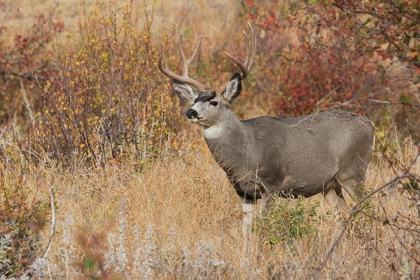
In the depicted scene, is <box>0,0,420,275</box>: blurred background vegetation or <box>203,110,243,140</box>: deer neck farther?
<box>203,110,243,140</box>: deer neck

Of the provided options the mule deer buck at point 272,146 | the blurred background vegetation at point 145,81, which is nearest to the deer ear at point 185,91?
the mule deer buck at point 272,146

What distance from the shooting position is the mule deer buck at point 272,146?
22.5ft

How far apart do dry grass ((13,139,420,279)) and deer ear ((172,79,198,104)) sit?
2.02 feet

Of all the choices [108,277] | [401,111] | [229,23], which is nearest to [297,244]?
[108,277]

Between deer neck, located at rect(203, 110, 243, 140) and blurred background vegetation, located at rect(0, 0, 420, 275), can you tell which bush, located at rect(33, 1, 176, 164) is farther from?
deer neck, located at rect(203, 110, 243, 140)

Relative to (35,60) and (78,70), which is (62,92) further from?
(35,60)

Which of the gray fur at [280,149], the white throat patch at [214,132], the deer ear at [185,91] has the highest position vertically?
the deer ear at [185,91]

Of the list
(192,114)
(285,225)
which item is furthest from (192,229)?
(192,114)

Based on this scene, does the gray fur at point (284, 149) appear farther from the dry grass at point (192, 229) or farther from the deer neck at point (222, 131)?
the dry grass at point (192, 229)

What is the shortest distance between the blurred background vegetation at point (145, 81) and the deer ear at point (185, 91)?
18.0 inches

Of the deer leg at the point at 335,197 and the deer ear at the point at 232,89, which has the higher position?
the deer ear at the point at 232,89

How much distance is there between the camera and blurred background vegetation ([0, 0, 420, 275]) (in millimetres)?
5484

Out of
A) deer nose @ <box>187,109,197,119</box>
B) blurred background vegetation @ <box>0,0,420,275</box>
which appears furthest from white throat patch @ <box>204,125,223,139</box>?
blurred background vegetation @ <box>0,0,420,275</box>

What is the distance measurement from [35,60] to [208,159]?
17.1 ft
